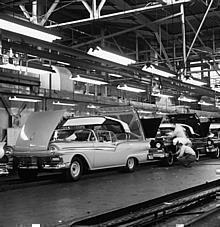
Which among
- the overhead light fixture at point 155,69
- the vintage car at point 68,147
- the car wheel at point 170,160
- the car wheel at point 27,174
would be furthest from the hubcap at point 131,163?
the car wheel at point 27,174

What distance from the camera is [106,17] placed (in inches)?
420

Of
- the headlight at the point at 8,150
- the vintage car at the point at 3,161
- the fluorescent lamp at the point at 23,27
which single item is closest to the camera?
the fluorescent lamp at the point at 23,27

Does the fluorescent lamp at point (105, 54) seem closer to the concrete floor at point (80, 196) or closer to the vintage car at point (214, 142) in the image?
the concrete floor at point (80, 196)

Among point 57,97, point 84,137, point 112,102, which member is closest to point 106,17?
point 84,137

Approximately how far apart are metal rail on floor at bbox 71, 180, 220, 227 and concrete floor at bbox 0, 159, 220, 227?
20cm

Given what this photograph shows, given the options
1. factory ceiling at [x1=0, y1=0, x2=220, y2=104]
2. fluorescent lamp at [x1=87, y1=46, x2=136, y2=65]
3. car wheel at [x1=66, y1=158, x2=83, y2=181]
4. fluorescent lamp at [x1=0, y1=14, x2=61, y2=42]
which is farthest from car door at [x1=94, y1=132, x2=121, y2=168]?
fluorescent lamp at [x1=0, y1=14, x2=61, y2=42]

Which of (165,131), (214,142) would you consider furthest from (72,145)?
(214,142)

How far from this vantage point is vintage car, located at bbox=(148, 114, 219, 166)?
15.0 m

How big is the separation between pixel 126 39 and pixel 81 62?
21.4 ft

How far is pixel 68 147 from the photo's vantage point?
419 inches

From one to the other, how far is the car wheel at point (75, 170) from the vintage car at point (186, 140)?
413 centimetres

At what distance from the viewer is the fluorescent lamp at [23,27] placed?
7.59 m

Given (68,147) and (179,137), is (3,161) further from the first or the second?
(179,137)

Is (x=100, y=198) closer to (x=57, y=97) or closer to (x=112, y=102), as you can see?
(x=57, y=97)
